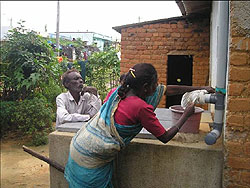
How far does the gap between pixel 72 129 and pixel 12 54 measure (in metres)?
4.43

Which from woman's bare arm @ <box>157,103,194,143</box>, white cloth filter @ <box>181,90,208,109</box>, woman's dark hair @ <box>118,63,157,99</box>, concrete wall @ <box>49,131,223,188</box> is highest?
woman's dark hair @ <box>118,63,157,99</box>

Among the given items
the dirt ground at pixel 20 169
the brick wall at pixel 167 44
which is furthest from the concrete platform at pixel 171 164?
the brick wall at pixel 167 44

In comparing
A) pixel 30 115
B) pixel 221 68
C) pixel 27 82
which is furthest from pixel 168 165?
pixel 27 82

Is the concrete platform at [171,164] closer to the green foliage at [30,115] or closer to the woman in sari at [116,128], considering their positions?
the woman in sari at [116,128]

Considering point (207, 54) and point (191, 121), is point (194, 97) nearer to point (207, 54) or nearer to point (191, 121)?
point (191, 121)

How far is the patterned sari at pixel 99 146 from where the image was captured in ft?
6.01

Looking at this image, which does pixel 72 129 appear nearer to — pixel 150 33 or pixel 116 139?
pixel 116 139

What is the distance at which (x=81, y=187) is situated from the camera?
6.52 feet

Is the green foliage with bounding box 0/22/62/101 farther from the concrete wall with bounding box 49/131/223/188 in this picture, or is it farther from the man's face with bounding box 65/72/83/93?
the concrete wall with bounding box 49/131/223/188

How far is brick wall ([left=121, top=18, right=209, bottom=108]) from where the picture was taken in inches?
224

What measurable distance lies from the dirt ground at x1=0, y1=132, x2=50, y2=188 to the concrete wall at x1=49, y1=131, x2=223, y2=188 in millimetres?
2401

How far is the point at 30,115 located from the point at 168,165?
4447 millimetres

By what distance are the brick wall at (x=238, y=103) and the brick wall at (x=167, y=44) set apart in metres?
4.05

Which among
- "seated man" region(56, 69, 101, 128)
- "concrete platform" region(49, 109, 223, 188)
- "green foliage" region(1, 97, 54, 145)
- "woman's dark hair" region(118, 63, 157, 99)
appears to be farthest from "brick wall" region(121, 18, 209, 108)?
"woman's dark hair" region(118, 63, 157, 99)
